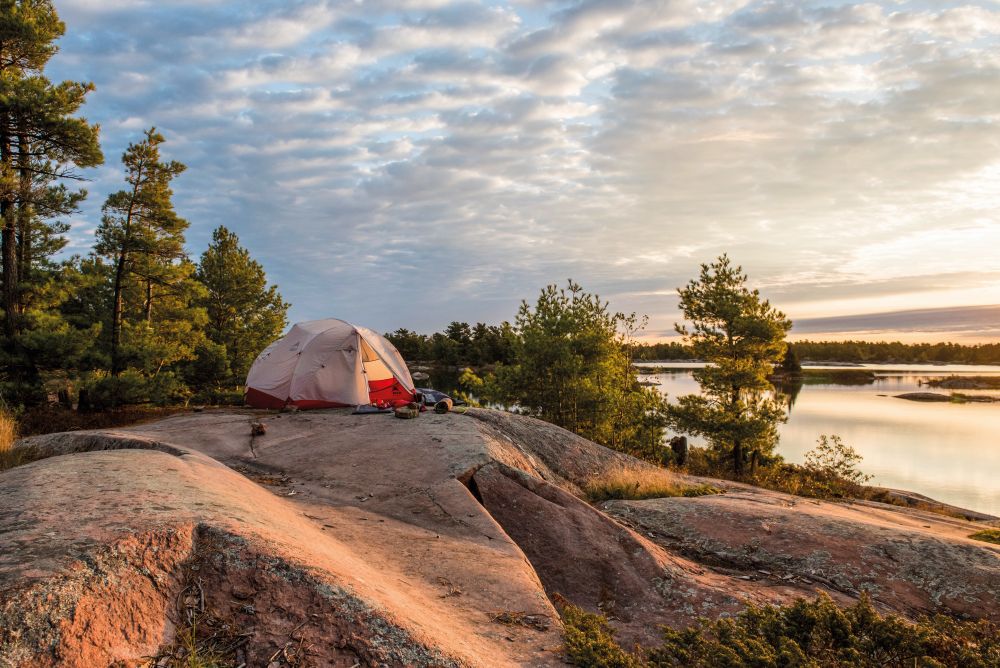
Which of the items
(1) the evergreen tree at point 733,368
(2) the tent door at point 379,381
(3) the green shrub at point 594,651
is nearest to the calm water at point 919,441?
(1) the evergreen tree at point 733,368

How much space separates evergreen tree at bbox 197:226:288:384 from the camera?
123 ft

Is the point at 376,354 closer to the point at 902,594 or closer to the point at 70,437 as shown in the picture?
the point at 70,437

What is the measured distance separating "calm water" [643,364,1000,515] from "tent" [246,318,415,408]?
2695 centimetres

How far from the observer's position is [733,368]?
24.8 metres

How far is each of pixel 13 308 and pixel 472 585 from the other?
19.6 metres

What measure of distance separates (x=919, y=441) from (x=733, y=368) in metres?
26.9

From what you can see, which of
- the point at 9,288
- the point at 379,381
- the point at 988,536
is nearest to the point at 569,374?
the point at 379,381

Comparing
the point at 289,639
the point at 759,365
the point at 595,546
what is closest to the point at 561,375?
the point at 759,365

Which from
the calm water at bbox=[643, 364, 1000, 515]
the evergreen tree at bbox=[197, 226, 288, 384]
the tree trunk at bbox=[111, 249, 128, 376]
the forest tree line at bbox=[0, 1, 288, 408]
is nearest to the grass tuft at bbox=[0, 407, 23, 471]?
the forest tree line at bbox=[0, 1, 288, 408]

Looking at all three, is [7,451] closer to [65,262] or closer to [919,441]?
[65,262]

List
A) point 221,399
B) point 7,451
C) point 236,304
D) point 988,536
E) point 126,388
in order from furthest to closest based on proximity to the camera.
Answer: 1. point 236,304
2. point 221,399
3. point 126,388
4. point 988,536
5. point 7,451

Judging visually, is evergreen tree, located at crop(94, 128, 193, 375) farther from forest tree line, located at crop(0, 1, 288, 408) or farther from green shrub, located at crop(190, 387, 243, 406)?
green shrub, located at crop(190, 387, 243, 406)

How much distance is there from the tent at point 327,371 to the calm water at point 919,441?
1061 inches

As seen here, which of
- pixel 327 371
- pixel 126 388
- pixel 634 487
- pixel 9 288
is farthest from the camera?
pixel 126 388
